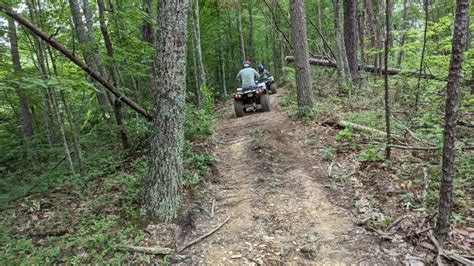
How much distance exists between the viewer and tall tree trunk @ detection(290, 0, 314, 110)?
29.6 ft

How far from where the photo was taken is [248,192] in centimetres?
546

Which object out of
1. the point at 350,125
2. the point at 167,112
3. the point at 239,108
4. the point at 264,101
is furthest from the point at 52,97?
the point at 350,125

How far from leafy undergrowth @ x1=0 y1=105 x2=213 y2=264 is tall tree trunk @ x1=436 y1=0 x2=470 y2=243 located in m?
3.49

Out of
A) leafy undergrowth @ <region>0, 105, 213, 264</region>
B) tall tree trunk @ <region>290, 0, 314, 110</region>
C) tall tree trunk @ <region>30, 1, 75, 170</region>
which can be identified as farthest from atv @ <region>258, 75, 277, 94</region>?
tall tree trunk @ <region>30, 1, 75, 170</region>

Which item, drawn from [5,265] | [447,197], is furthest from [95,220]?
[447,197]

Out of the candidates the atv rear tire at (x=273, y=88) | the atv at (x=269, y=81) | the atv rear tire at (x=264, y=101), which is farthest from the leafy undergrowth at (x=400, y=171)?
the atv rear tire at (x=273, y=88)

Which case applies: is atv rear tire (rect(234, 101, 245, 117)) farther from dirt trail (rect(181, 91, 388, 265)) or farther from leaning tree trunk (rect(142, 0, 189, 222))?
leaning tree trunk (rect(142, 0, 189, 222))

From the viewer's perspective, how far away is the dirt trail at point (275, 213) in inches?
152

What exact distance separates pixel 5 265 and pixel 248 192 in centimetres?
352

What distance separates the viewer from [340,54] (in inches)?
440

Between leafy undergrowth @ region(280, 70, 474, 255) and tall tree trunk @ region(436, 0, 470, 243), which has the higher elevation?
tall tree trunk @ region(436, 0, 470, 243)

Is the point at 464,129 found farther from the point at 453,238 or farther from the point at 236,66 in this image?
the point at 236,66

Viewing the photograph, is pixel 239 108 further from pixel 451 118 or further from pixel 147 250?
pixel 451 118

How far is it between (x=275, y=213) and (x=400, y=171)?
232 centimetres
